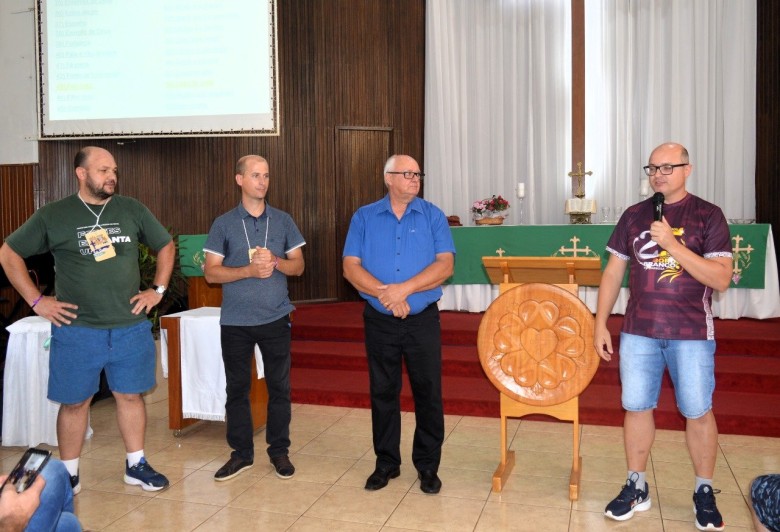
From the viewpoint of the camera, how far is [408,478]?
361 centimetres

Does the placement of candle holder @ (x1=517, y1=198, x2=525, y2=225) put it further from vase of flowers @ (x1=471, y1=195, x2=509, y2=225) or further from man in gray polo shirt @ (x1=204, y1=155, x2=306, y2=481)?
man in gray polo shirt @ (x1=204, y1=155, x2=306, y2=481)

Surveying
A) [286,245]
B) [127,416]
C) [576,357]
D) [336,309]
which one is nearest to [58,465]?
[127,416]

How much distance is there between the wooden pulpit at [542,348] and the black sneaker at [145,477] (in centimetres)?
168

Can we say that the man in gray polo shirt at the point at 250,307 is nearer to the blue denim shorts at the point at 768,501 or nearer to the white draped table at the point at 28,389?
the white draped table at the point at 28,389

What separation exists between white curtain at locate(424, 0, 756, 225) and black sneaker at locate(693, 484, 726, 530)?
4.87 metres

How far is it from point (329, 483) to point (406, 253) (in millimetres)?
1251

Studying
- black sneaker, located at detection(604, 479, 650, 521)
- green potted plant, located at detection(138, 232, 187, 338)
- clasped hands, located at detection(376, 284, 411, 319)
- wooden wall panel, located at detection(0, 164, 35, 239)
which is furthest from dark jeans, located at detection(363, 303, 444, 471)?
wooden wall panel, located at detection(0, 164, 35, 239)

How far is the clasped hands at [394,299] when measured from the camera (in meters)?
3.27

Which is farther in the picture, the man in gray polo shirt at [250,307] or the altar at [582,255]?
the altar at [582,255]

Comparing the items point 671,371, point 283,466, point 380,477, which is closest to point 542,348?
point 671,371

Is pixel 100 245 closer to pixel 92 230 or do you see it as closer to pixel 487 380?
pixel 92 230

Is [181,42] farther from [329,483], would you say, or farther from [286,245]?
[329,483]

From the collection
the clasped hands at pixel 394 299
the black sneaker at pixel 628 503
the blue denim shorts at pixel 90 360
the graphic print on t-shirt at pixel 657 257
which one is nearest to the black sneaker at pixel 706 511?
the black sneaker at pixel 628 503

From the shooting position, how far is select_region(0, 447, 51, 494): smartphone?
1.52 m
